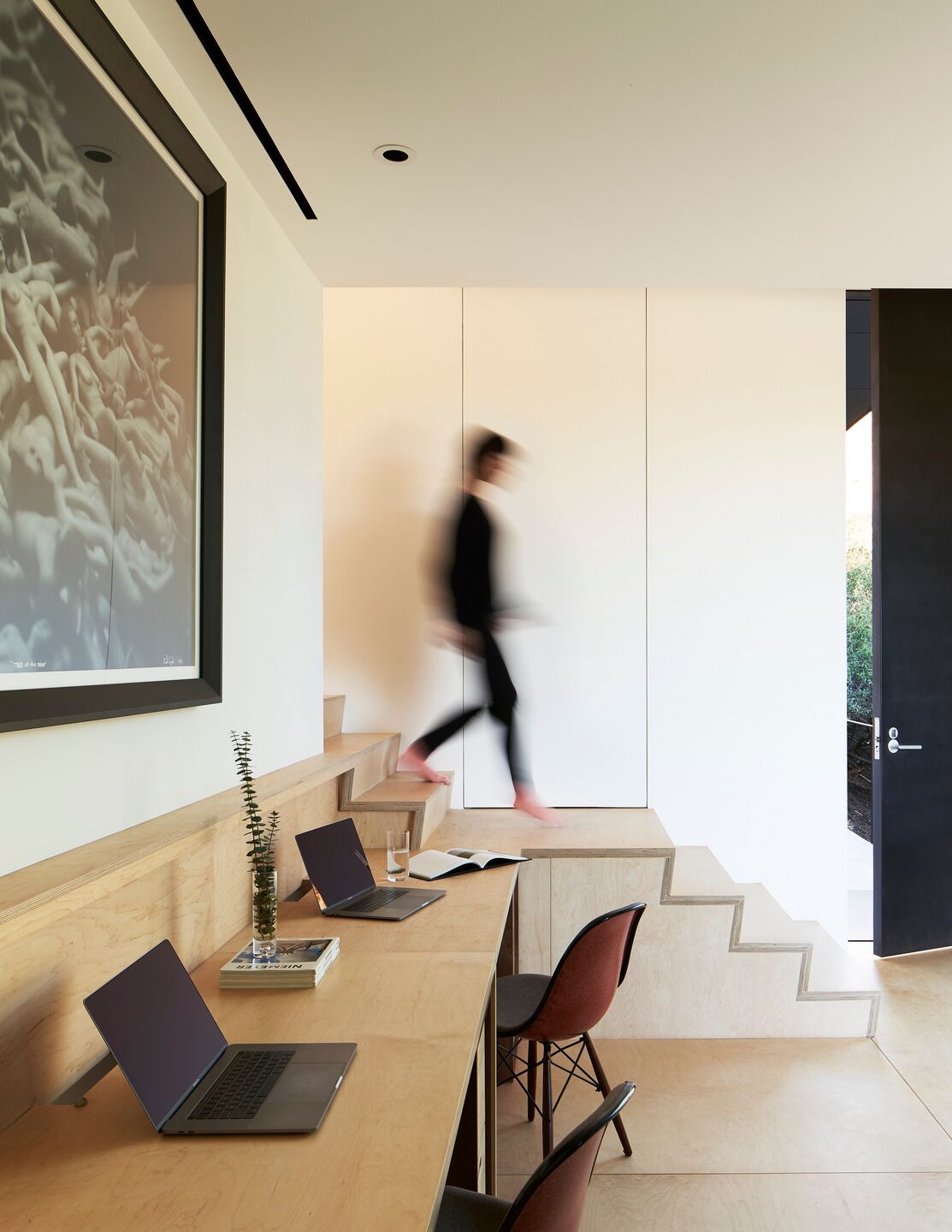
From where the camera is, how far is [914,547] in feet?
15.2

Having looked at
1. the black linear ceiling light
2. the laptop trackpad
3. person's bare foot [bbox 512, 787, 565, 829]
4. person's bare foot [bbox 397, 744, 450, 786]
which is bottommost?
person's bare foot [bbox 512, 787, 565, 829]

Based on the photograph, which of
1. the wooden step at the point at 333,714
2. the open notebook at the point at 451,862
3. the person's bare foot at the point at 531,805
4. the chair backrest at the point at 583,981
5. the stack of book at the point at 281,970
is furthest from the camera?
the person's bare foot at the point at 531,805

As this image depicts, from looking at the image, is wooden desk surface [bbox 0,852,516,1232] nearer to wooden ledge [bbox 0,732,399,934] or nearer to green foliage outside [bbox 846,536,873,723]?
wooden ledge [bbox 0,732,399,934]

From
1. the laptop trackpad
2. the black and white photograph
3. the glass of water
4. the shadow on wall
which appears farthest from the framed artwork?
the shadow on wall

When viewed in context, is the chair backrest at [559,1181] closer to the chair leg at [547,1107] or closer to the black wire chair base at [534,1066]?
the chair leg at [547,1107]

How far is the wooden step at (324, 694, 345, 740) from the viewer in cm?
430

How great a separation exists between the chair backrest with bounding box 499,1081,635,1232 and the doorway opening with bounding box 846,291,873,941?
3.81 metres

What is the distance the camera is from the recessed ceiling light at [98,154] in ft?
5.32

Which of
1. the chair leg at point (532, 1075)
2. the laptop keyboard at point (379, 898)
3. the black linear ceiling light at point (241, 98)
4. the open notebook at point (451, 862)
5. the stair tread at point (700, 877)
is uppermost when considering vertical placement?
the black linear ceiling light at point (241, 98)

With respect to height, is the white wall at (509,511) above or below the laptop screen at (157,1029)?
above

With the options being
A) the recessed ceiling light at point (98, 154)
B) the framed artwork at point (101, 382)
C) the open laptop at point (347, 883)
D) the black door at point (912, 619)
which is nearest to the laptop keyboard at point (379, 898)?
the open laptop at point (347, 883)

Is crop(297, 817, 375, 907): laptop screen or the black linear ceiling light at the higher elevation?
the black linear ceiling light

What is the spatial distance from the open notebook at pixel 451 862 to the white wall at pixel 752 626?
1658 mm

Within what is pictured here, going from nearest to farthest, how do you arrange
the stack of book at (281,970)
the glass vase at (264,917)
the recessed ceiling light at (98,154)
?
1. the recessed ceiling light at (98,154)
2. the stack of book at (281,970)
3. the glass vase at (264,917)
